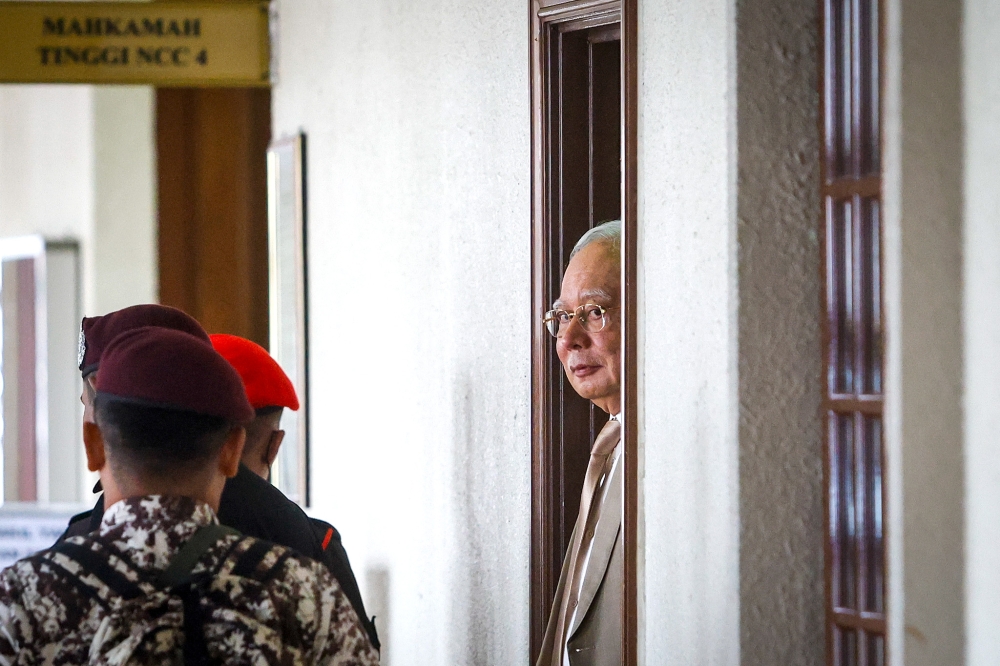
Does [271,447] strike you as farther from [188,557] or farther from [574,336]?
[188,557]

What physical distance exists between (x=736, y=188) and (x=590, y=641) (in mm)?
1164

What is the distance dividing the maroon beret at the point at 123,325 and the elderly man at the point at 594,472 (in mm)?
932

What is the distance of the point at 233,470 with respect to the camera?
1800 millimetres

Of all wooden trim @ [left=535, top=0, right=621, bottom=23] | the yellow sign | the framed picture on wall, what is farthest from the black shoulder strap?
the yellow sign

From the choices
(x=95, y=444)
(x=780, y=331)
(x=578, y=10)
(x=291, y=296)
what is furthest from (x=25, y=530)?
(x=780, y=331)

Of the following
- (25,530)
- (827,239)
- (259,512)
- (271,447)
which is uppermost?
(827,239)

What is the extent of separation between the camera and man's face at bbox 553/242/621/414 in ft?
8.91

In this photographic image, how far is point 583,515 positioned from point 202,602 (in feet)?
4.02

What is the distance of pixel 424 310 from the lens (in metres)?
3.39

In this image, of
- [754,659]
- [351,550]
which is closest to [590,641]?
[754,659]

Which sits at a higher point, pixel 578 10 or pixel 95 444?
pixel 578 10

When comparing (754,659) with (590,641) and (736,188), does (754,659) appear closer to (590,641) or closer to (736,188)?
(590,641)

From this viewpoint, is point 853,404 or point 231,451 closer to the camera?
point 231,451

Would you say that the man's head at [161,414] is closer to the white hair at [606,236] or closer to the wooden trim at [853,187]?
the wooden trim at [853,187]
